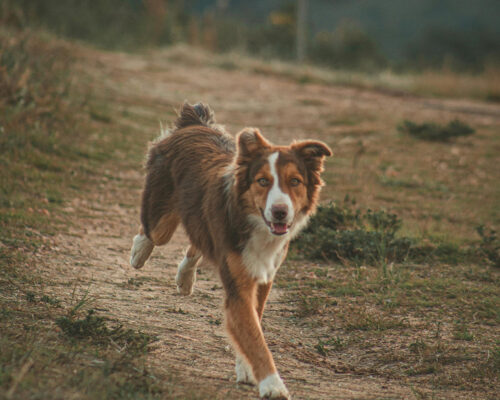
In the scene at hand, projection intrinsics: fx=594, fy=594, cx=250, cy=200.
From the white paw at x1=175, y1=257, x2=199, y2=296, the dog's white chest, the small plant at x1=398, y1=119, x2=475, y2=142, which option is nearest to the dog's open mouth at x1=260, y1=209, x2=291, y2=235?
the dog's white chest

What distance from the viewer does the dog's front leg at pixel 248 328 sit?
4.22 meters

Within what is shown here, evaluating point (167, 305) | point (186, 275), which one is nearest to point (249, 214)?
point (186, 275)

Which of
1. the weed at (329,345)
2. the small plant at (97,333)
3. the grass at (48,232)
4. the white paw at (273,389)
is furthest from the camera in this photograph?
the weed at (329,345)

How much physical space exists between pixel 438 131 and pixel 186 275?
1045cm

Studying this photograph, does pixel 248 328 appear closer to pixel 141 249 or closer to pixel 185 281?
pixel 185 281

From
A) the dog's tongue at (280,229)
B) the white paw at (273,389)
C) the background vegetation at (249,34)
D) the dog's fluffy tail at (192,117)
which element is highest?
the background vegetation at (249,34)

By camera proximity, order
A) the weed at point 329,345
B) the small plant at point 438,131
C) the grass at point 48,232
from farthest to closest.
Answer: the small plant at point 438,131
the weed at point 329,345
the grass at point 48,232

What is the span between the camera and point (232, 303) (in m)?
4.63

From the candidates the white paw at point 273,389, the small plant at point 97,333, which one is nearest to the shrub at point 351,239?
the white paw at point 273,389

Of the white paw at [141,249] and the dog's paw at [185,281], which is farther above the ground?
the white paw at [141,249]

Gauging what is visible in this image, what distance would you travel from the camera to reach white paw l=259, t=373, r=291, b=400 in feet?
13.6

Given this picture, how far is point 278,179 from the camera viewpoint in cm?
459

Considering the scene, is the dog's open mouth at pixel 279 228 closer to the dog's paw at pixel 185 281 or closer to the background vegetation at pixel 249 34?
the dog's paw at pixel 185 281

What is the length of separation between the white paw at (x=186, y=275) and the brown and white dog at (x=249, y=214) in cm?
16
